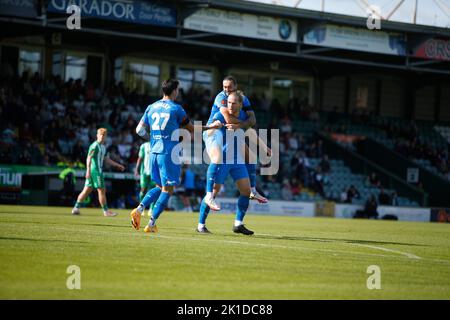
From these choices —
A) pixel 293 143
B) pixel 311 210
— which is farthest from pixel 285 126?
pixel 311 210

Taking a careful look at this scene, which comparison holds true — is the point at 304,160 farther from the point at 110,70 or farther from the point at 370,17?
the point at 110,70

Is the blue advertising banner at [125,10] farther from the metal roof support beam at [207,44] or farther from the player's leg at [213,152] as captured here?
the player's leg at [213,152]

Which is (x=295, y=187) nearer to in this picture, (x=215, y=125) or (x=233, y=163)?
(x=233, y=163)

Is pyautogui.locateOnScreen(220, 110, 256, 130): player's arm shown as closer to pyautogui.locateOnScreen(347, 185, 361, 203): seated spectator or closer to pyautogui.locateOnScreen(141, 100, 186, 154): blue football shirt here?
pyautogui.locateOnScreen(141, 100, 186, 154): blue football shirt

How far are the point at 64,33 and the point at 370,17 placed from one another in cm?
1459

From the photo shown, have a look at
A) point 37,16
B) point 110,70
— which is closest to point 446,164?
point 110,70

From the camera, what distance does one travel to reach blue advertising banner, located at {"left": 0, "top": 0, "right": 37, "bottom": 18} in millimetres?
31188

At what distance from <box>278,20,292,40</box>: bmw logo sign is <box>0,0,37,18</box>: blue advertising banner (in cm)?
1221

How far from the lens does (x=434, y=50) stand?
42.6m

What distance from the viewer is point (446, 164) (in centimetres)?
4612

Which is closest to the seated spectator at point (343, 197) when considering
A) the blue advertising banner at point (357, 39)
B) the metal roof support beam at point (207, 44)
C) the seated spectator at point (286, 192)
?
the seated spectator at point (286, 192)

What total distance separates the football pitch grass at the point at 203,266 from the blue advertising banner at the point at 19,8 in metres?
18.8

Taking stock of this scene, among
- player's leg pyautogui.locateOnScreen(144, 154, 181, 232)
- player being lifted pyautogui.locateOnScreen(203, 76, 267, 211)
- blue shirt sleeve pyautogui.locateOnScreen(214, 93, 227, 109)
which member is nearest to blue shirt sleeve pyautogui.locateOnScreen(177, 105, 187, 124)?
player's leg pyautogui.locateOnScreen(144, 154, 181, 232)

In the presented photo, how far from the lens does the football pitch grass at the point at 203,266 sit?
7.86 meters
